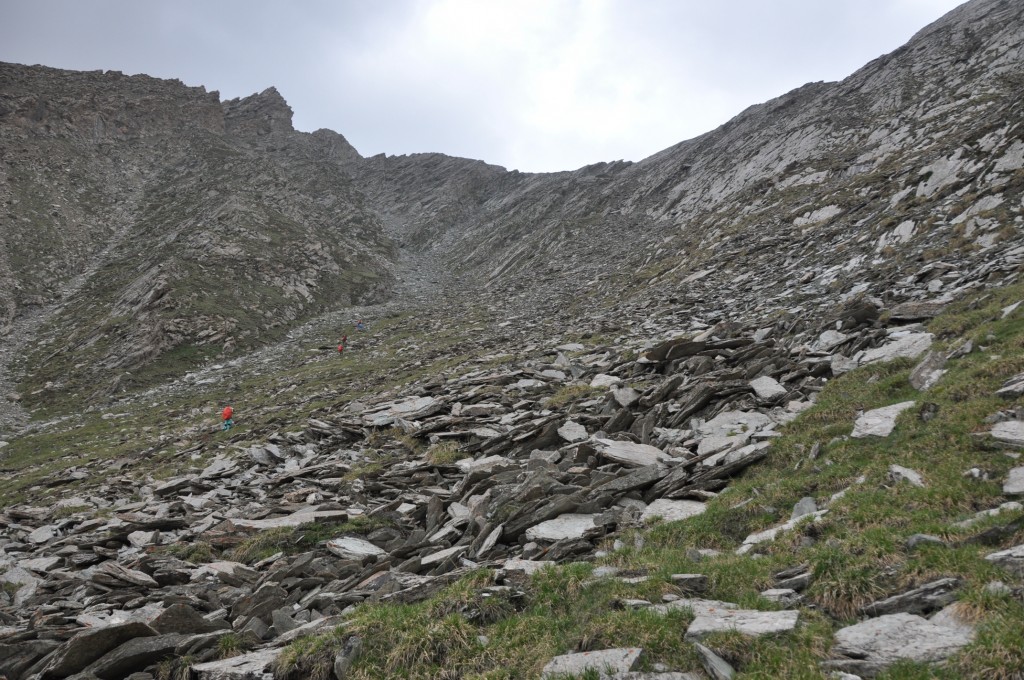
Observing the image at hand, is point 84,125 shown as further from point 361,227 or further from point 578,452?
point 578,452

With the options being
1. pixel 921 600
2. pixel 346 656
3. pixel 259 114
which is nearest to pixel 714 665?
pixel 921 600

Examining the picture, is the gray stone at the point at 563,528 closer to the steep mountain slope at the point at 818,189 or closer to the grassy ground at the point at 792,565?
the grassy ground at the point at 792,565

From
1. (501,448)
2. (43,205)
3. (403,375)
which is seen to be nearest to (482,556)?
(501,448)

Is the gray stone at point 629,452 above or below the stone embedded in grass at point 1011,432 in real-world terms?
below

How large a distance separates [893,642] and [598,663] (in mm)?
3048

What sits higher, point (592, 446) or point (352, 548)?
point (592, 446)

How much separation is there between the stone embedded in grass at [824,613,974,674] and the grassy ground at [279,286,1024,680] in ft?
0.56

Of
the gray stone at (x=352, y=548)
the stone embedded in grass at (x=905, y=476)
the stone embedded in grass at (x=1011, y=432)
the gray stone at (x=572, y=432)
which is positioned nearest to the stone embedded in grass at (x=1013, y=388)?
the stone embedded in grass at (x=1011, y=432)

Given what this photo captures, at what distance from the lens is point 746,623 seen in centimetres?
624

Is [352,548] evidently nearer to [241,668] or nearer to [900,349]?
[241,668]

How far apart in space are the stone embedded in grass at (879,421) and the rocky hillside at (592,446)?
11 centimetres

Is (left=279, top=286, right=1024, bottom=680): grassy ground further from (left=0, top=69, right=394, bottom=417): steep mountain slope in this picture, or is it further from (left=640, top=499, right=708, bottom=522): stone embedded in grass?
(left=0, top=69, right=394, bottom=417): steep mountain slope

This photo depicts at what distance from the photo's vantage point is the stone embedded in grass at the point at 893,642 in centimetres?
521

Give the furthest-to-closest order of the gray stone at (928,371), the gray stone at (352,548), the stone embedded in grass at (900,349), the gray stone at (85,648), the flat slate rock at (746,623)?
the stone embedded in grass at (900,349) → the gray stone at (352,548) → the gray stone at (928,371) → the gray stone at (85,648) → the flat slate rock at (746,623)
